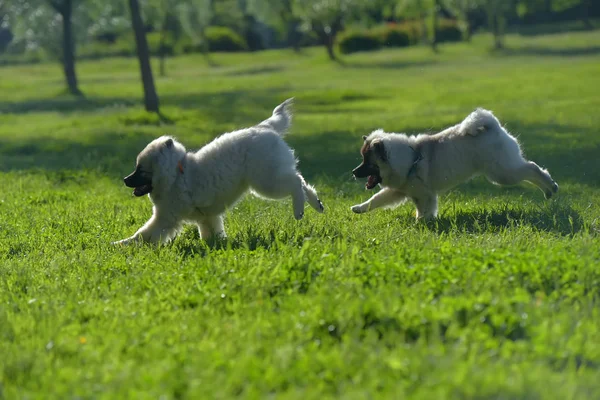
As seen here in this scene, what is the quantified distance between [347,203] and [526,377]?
6.99 meters

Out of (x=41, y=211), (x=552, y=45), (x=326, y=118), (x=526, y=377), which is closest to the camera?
(x=526, y=377)

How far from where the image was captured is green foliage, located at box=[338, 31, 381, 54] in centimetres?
7088

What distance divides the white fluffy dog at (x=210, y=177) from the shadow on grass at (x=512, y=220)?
163 centimetres

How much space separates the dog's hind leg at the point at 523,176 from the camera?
10016 millimetres

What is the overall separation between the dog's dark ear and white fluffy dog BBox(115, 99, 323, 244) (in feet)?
4.23

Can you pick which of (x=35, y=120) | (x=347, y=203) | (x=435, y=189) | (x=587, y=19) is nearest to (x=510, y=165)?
(x=435, y=189)

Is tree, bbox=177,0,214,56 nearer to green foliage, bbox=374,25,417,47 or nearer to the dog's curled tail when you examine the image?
green foliage, bbox=374,25,417,47

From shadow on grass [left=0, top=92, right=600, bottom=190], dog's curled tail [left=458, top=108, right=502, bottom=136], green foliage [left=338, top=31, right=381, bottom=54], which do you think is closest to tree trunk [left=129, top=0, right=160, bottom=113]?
shadow on grass [left=0, top=92, right=600, bottom=190]

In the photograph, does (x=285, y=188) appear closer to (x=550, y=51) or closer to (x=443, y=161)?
(x=443, y=161)

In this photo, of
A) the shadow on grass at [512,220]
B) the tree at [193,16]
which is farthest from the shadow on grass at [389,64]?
the shadow on grass at [512,220]

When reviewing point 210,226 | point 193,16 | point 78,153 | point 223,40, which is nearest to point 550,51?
point 193,16

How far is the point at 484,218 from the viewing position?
9289mm

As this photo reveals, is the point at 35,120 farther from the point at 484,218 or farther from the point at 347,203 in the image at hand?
the point at 484,218

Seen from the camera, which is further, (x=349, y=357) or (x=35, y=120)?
(x=35, y=120)
